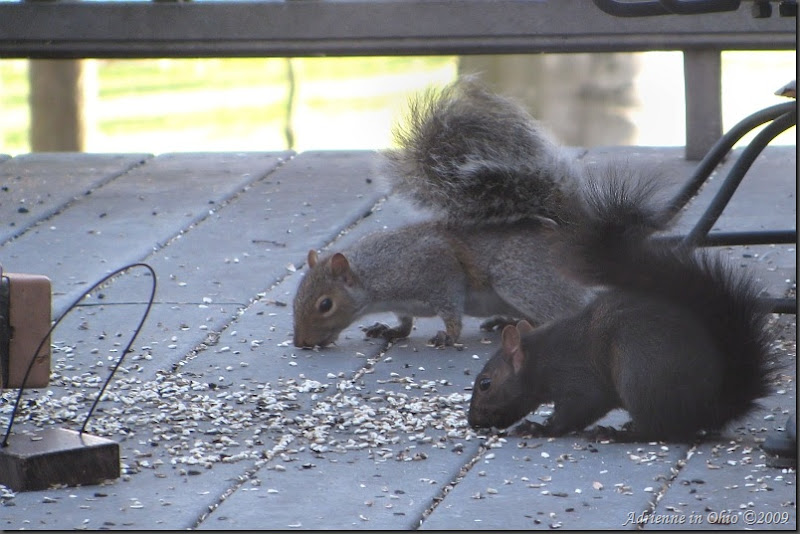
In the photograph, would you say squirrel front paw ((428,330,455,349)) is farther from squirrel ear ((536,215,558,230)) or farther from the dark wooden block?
the dark wooden block

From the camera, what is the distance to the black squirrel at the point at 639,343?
321cm

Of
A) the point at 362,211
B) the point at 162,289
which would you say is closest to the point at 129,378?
the point at 162,289

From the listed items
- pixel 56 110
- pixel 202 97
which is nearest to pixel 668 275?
pixel 56 110

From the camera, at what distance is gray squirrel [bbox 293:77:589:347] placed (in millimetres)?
4320

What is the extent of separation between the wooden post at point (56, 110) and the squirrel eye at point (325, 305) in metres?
6.14

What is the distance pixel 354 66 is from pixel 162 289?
1452 centimetres

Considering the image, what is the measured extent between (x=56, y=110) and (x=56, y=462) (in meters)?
7.42

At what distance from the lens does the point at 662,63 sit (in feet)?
34.2

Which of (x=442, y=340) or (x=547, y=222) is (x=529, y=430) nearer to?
(x=442, y=340)

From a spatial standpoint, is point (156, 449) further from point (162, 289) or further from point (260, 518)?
point (162, 289)

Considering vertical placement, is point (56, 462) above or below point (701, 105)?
below

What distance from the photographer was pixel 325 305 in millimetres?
4359

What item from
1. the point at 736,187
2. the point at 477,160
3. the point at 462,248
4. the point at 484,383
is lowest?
the point at 484,383

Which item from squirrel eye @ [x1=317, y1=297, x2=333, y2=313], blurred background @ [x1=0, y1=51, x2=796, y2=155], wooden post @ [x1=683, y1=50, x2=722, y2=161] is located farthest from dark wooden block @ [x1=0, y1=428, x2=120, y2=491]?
wooden post @ [x1=683, y1=50, x2=722, y2=161]
